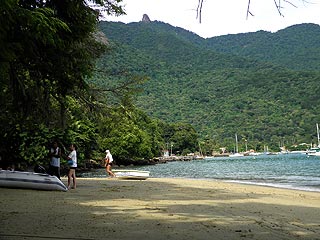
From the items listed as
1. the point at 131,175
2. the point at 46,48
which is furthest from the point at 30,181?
the point at 131,175

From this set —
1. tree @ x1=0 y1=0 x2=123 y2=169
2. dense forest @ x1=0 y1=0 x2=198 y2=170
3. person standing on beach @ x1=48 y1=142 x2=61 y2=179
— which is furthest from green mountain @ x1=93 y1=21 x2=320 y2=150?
tree @ x1=0 y1=0 x2=123 y2=169

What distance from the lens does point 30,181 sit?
13625mm

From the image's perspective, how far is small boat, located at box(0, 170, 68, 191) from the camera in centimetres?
1359

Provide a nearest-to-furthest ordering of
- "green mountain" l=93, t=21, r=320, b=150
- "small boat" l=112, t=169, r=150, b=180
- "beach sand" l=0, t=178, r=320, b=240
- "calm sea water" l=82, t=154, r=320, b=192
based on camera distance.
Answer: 1. "beach sand" l=0, t=178, r=320, b=240
2. "small boat" l=112, t=169, r=150, b=180
3. "calm sea water" l=82, t=154, r=320, b=192
4. "green mountain" l=93, t=21, r=320, b=150

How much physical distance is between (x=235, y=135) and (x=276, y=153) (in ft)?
52.6

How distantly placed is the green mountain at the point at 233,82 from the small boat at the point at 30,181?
91.2m

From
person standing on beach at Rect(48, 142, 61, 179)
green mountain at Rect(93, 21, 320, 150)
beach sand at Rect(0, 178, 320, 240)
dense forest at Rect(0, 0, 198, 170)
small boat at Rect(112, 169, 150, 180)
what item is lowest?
beach sand at Rect(0, 178, 320, 240)

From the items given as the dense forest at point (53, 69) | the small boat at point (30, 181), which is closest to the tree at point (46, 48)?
the dense forest at point (53, 69)

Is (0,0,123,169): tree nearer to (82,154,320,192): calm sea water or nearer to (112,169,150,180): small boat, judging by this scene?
(112,169,150,180): small boat

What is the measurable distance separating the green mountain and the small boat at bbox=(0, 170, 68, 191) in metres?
91.2

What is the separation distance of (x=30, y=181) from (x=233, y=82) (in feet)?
445

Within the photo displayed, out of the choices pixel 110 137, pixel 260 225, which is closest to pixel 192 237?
pixel 260 225

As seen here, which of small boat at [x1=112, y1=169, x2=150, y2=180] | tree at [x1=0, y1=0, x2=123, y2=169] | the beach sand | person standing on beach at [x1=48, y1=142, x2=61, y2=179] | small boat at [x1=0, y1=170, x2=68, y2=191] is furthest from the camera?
small boat at [x1=112, y1=169, x2=150, y2=180]

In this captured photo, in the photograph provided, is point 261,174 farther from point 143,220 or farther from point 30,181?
point 143,220
